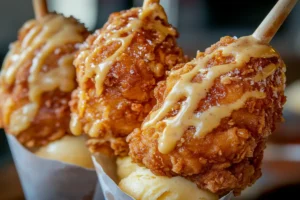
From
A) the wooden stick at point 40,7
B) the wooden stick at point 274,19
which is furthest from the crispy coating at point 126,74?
the wooden stick at point 40,7

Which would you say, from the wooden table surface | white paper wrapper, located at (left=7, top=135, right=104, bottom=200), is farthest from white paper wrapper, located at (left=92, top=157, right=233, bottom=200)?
the wooden table surface

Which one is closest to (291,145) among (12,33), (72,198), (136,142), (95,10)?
(72,198)

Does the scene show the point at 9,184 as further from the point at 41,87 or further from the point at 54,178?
the point at 41,87

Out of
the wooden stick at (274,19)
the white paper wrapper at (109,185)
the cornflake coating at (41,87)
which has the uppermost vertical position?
the wooden stick at (274,19)

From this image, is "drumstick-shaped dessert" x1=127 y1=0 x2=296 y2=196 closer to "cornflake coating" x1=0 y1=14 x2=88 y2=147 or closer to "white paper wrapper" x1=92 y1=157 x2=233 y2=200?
"white paper wrapper" x1=92 y1=157 x2=233 y2=200

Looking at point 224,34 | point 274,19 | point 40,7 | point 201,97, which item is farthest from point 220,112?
point 224,34

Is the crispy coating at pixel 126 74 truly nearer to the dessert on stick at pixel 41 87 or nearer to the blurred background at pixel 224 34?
the dessert on stick at pixel 41 87

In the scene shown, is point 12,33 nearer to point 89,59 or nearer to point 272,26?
point 89,59
